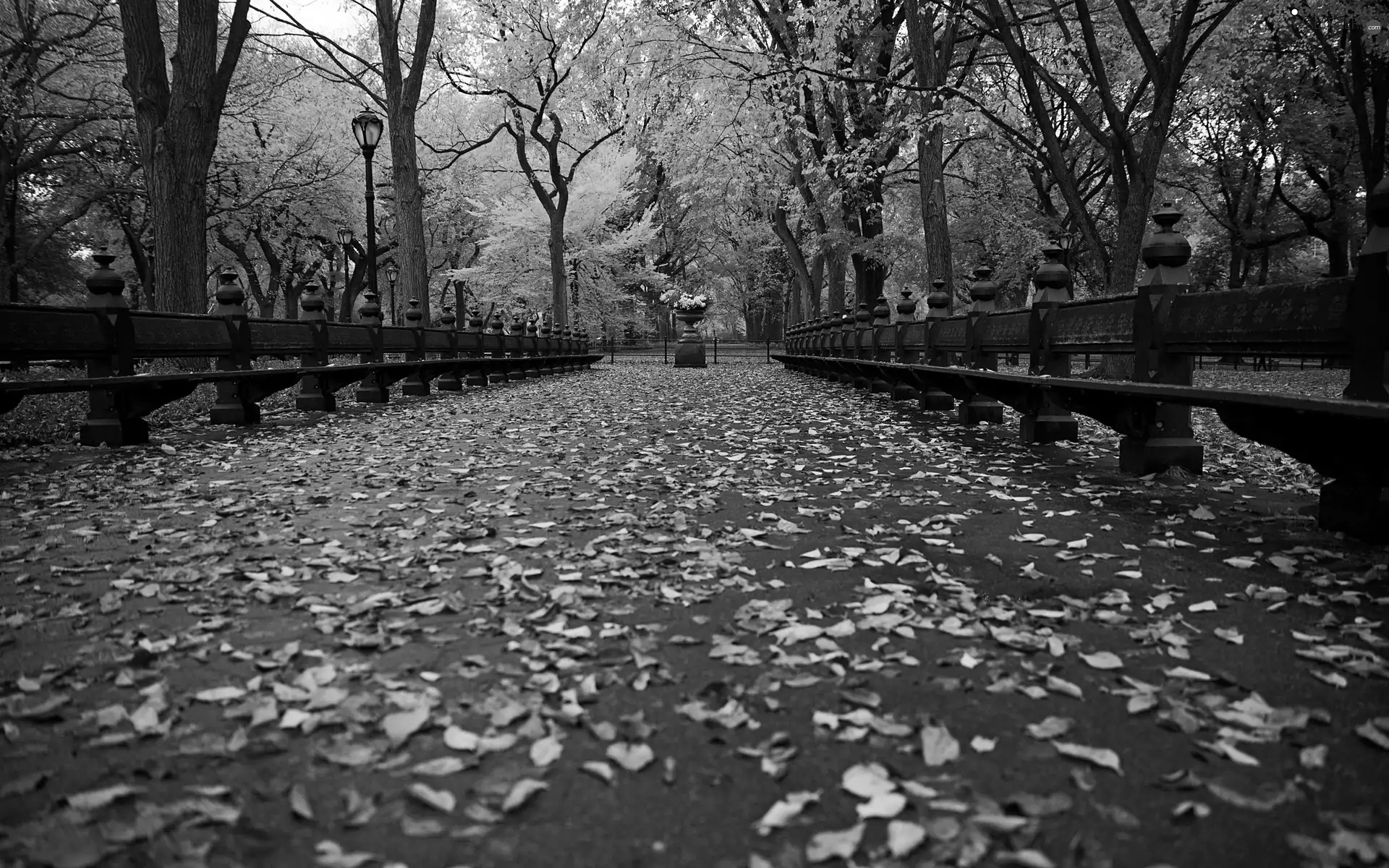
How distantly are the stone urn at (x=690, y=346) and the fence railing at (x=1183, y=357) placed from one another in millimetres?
19212

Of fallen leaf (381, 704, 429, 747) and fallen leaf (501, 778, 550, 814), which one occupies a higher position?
fallen leaf (381, 704, 429, 747)

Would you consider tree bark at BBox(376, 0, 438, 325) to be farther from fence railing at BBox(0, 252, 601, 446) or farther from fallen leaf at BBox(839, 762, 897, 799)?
fallen leaf at BBox(839, 762, 897, 799)

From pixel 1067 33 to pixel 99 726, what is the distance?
16.1m

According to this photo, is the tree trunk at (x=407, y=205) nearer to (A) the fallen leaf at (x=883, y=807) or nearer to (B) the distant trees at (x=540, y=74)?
(B) the distant trees at (x=540, y=74)

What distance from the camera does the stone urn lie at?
1141 inches

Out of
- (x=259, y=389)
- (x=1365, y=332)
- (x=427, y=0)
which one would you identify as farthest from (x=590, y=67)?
(x=1365, y=332)

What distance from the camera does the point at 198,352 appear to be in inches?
327

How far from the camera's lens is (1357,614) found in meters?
2.88

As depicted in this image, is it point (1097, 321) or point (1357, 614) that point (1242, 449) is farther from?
point (1357, 614)

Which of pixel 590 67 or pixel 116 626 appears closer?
pixel 116 626

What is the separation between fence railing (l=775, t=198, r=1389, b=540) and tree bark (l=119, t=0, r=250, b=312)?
945 centimetres

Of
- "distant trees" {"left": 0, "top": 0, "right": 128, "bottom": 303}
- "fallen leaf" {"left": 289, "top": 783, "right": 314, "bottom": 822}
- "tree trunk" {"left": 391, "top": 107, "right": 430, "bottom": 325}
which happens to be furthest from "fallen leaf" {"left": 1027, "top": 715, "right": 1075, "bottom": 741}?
"distant trees" {"left": 0, "top": 0, "right": 128, "bottom": 303}

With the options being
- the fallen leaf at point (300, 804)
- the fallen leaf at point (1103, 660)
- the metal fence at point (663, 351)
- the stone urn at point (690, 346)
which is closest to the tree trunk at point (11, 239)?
the stone urn at point (690, 346)

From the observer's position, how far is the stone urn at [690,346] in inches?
1141
